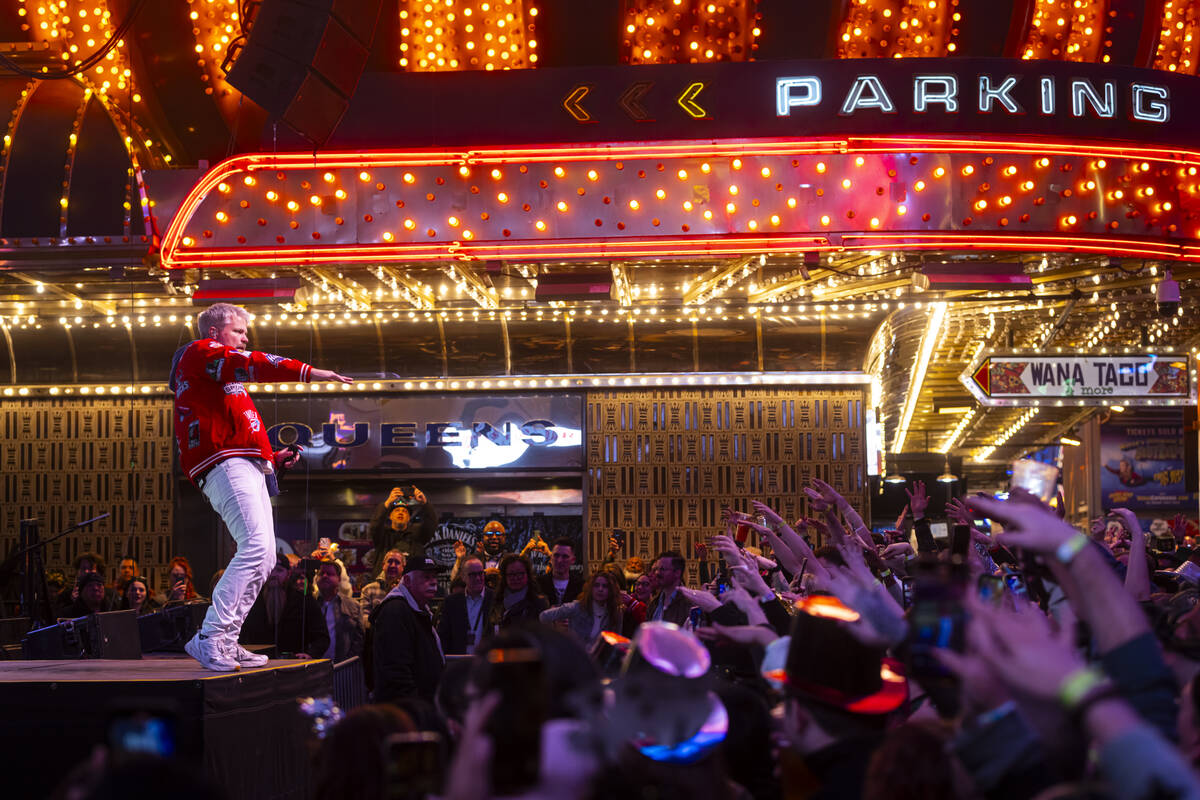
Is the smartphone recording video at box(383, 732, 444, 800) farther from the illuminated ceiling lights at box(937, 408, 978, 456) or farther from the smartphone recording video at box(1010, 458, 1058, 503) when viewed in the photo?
the illuminated ceiling lights at box(937, 408, 978, 456)

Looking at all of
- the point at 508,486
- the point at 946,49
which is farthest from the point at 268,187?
the point at 946,49

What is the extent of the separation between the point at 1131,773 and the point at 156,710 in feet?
6.63

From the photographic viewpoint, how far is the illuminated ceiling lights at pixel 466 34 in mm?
12539

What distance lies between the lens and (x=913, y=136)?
10.5m

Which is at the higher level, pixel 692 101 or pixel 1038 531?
pixel 692 101

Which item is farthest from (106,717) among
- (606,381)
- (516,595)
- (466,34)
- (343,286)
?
(606,381)

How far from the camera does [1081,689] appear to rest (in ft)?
7.96

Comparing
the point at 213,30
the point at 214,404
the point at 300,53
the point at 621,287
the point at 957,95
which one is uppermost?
the point at 213,30

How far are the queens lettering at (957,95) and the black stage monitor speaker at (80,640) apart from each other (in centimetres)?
656

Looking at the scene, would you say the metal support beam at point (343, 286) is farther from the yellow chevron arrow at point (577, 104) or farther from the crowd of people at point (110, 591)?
the crowd of people at point (110, 591)

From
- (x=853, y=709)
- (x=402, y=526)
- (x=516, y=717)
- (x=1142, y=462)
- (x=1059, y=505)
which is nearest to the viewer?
(x=516, y=717)

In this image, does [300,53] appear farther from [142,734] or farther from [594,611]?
[142,734]

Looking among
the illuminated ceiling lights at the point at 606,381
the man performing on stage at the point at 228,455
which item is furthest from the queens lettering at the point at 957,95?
the man performing on stage at the point at 228,455

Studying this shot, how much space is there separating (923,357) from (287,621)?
10221mm
